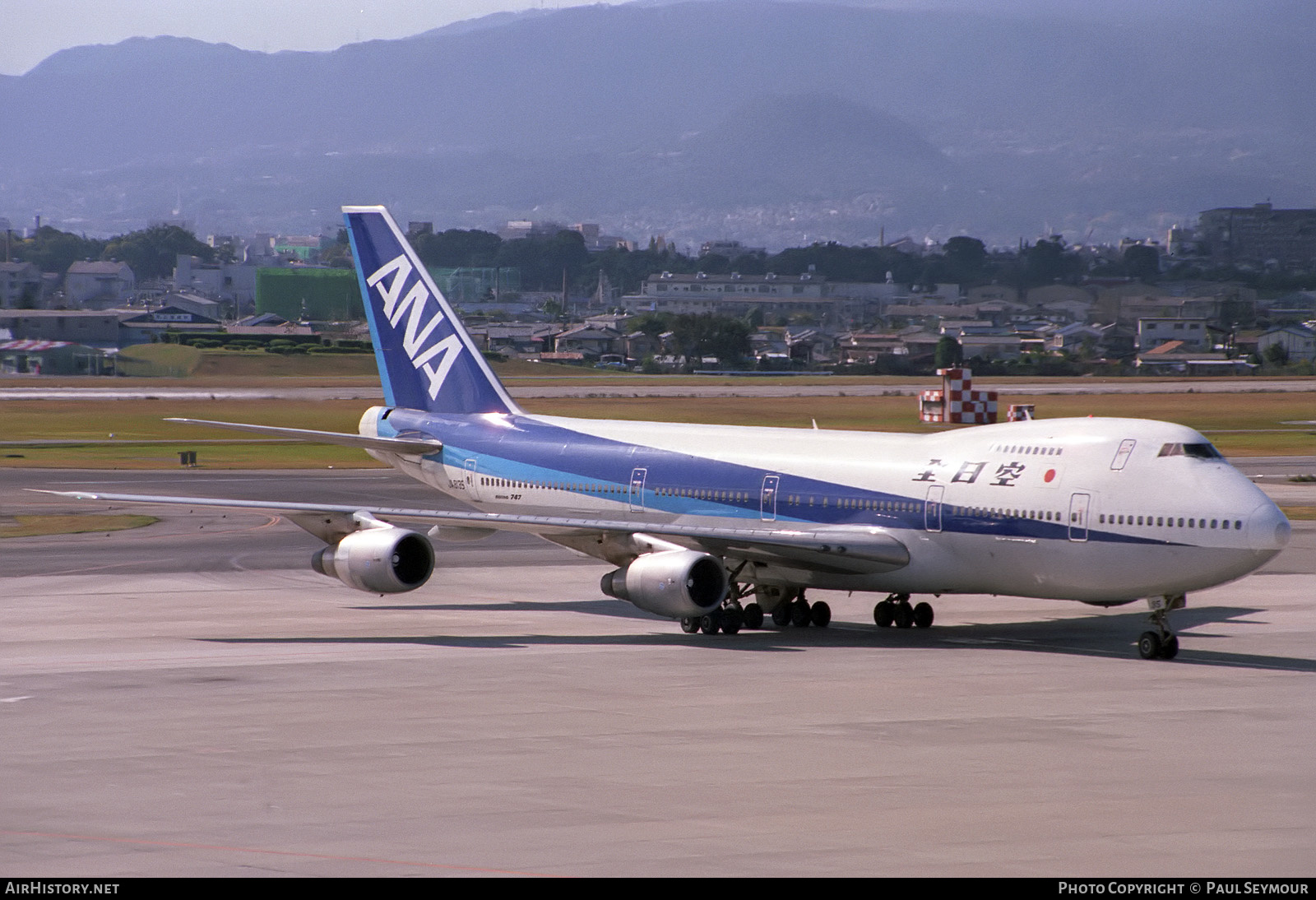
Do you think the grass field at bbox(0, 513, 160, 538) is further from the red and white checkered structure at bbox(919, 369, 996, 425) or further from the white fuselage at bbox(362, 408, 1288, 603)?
the red and white checkered structure at bbox(919, 369, 996, 425)

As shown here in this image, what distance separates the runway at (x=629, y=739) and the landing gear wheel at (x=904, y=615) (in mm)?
605

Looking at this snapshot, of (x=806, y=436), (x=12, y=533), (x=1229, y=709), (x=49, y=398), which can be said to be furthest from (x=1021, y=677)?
(x=49, y=398)

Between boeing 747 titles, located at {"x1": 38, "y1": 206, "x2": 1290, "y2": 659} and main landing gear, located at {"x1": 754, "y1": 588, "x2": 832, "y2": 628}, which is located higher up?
boeing 747 titles, located at {"x1": 38, "y1": 206, "x2": 1290, "y2": 659}

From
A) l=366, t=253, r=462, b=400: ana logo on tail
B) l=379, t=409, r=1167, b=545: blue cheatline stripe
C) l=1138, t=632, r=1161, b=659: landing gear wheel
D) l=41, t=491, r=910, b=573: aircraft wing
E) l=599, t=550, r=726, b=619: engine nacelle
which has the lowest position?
l=1138, t=632, r=1161, b=659: landing gear wheel

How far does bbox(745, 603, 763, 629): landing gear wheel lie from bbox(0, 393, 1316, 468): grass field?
4581cm

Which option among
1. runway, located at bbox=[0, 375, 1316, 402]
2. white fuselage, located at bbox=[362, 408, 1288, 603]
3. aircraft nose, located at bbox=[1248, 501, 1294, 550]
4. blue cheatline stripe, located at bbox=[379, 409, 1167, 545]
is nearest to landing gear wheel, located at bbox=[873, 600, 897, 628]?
white fuselage, located at bbox=[362, 408, 1288, 603]

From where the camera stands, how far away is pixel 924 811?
17.6 meters

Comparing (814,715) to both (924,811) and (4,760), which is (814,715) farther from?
(4,760)

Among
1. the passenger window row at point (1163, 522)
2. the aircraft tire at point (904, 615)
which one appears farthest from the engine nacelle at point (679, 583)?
the passenger window row at point (1163, 522)

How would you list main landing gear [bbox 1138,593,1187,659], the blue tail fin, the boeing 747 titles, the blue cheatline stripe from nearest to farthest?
the boeing 747 titles, main landing gear [bbox 1138,593,1187,659], the blue cheatline stripe, the blue tail fin

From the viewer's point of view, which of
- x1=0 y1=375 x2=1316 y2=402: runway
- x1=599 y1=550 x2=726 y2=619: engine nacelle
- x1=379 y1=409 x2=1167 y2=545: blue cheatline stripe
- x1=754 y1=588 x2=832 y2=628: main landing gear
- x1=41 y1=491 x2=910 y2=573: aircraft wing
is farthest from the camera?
x1=0 y1=375 x2=1316 y2=402: runway

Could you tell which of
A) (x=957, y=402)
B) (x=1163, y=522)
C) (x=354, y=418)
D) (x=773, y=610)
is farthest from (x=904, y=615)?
(x=354, y=418)

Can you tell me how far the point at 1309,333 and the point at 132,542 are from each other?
157 metres

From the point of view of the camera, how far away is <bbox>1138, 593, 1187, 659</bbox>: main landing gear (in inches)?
1138
